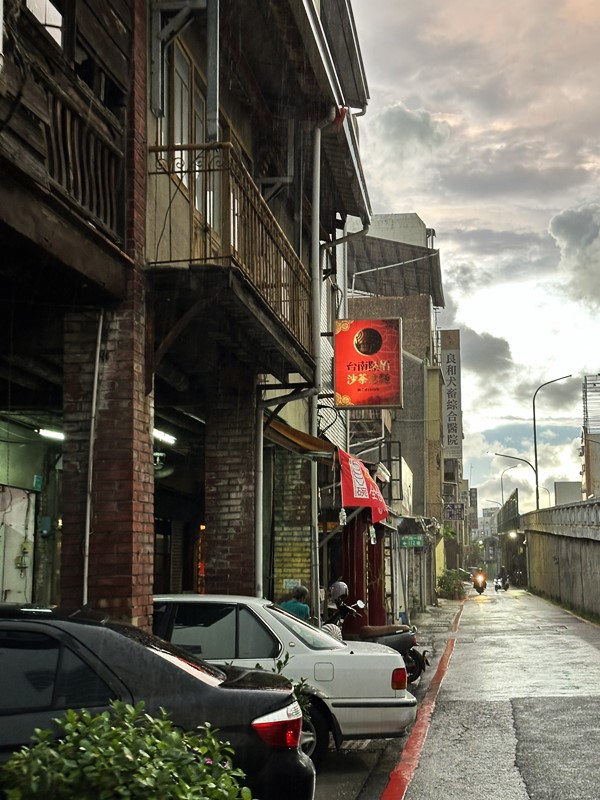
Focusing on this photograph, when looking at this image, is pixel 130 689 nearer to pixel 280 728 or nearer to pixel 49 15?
pixel 280 728

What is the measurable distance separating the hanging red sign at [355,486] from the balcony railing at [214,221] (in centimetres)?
348

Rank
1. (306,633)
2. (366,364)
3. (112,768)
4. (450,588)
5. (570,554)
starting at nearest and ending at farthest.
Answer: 1. (112,768)
2. (306,633)
3. (366,364)
4. (570,554)
5. (450,588)

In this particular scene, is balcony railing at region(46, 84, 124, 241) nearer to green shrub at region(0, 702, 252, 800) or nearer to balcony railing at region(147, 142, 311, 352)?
balcony railing at region(147, 142, 311, 352)

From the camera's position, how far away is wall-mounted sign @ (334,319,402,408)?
20156 mm

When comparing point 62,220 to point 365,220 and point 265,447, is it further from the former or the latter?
point 365,220

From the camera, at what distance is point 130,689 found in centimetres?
536

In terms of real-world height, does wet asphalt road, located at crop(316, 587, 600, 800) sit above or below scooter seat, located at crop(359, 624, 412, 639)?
below

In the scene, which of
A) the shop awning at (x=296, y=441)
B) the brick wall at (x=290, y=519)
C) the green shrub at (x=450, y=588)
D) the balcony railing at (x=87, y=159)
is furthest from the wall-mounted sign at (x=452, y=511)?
the balcony railing at (x=87, y=159)

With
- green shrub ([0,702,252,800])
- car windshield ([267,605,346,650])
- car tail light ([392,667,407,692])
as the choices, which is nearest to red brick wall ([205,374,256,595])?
car windshield ([267,605,346,650])

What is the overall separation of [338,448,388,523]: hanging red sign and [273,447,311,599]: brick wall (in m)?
0.82

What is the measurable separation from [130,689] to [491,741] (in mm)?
6354

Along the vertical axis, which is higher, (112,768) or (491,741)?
(112,768)

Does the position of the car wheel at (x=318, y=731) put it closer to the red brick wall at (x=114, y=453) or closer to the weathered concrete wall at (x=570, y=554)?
the red brick wall at (x=114, y=453)

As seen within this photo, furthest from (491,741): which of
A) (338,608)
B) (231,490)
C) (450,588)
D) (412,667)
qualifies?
(450,588)
